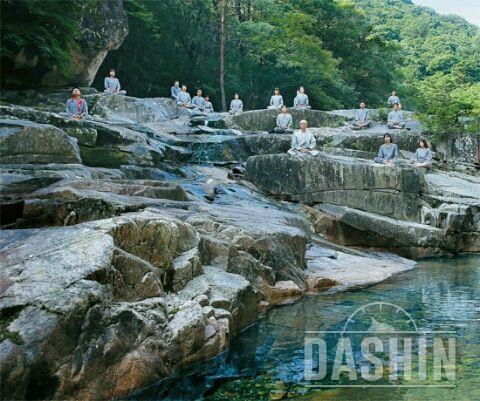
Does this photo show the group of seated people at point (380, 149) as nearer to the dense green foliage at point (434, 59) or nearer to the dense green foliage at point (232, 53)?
the dense green foliage at point (434, 59)

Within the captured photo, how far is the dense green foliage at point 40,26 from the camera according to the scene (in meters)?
17.7

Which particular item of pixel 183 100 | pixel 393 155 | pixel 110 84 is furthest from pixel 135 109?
pixel 393 155

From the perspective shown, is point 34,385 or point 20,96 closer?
point 34,385

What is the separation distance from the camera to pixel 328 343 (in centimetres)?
692

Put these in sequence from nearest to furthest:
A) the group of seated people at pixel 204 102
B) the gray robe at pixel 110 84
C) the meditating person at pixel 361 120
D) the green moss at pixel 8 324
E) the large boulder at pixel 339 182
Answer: the green moss at pixel 8 324 → the large boulder at pixel 339 182 → the meditating person at pixel 361 120 → the gray robe at pixel 110 84 → the group of seated people at pixel 204 102

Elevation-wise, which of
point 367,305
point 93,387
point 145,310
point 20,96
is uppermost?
point 20,96

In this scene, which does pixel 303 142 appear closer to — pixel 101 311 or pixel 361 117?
pixel 361 117

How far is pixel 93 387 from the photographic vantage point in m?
4.76

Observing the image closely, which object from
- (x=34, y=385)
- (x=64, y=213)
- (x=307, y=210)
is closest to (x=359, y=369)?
(x=34, y=385)

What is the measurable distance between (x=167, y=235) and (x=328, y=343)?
2537 millimetres

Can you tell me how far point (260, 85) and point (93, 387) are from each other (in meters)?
34.5

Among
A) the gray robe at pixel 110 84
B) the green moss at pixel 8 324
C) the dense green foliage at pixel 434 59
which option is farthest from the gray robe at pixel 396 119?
the green moss at pixel 8 324

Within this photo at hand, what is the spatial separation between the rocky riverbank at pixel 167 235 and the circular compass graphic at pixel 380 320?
1367mm

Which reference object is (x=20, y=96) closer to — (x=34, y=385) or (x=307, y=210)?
(x=307, y=210)
